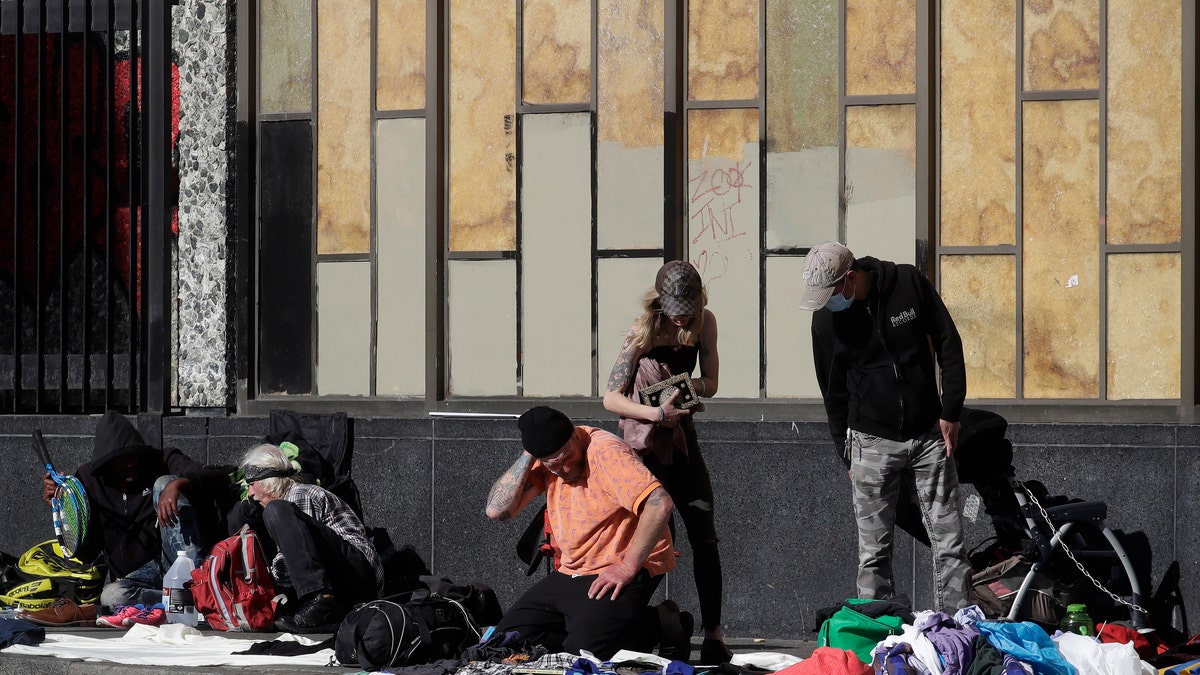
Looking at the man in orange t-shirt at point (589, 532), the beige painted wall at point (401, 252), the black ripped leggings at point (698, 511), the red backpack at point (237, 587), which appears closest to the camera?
the man in orange t-shirt at point (589, 532)

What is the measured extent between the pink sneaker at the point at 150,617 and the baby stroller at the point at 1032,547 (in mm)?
3998

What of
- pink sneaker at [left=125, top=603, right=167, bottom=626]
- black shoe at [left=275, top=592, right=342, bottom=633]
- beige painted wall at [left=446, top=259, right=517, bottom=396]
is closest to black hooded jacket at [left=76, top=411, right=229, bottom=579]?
pink sneaker at [left=125, top=603, right=167, bottom=626]

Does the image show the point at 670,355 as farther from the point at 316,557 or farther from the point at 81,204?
the point at 81,204

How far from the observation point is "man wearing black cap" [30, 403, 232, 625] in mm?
8125

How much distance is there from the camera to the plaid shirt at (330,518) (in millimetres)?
7656

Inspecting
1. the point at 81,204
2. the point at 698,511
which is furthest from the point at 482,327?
the point at 81,204

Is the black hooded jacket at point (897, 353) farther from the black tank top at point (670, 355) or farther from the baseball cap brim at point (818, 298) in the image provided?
the black tank top at point (670, 355)

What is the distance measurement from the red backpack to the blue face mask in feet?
11.0

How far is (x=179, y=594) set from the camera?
785cm

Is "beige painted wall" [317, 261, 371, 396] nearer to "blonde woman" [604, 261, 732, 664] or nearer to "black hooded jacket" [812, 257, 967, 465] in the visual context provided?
"blonde woman" [604, 261, 732, 664]

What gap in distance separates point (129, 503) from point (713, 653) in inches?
149

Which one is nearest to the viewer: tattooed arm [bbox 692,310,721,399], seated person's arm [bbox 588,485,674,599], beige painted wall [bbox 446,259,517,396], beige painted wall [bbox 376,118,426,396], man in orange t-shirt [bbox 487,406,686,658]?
seated person's arm [bbox 588,485,674,599]

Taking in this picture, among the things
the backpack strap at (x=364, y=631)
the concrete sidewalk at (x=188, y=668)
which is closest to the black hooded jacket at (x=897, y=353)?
the concrete sidewalk at (x=188, y=668)

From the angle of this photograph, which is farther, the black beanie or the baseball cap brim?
the baseball cap brim
